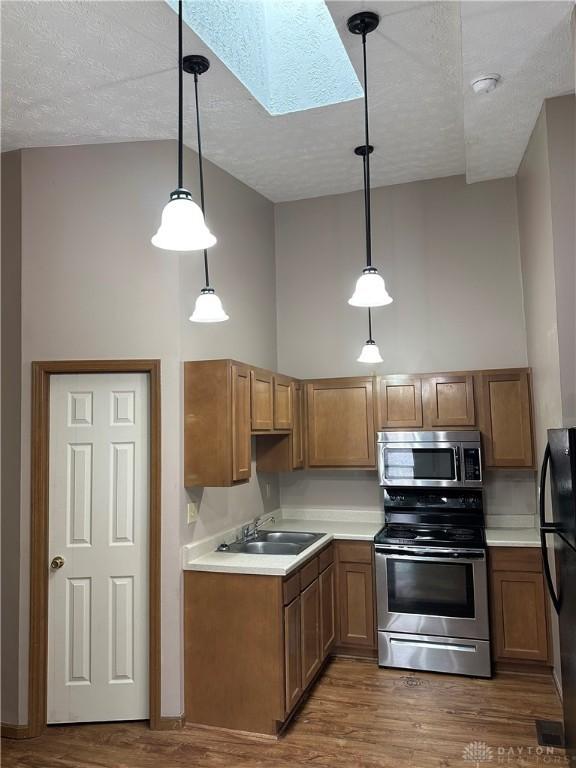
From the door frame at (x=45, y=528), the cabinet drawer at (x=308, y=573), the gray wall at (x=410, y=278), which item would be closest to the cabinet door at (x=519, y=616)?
the cabinet drawer at (x=308, y=573)

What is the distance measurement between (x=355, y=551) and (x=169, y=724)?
1.62 meters

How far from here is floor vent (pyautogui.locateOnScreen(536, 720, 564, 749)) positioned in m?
3.00

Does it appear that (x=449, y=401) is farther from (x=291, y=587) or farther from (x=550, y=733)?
(x=550, y=733)

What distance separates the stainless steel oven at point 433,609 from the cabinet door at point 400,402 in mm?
896

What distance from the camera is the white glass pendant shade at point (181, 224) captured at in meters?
1.99

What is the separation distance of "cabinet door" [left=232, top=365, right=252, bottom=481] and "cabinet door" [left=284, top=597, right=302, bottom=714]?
81cm

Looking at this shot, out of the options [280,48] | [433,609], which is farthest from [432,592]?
[280,48]

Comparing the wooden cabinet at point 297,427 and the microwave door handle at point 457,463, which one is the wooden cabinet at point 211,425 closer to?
the wooden cabinet at point 297,427

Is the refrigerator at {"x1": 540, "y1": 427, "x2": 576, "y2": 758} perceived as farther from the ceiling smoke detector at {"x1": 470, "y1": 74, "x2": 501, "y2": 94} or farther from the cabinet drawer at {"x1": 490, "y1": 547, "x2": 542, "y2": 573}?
the ceiling smoke detector at {"x1": 470, "y1": 74, "x2": 501, "y2": 94}

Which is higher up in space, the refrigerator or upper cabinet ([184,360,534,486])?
upper cabinet ([184,360,534,486])

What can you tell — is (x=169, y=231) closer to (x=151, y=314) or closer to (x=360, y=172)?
(x=151, y=314)

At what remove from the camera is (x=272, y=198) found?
4895mm

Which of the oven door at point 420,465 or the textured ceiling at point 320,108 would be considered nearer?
→ the textured ceiling at point 320,108

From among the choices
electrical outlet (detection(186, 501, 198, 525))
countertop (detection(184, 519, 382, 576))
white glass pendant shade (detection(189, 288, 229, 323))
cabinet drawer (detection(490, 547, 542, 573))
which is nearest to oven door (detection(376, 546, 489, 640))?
cabinet drawer (detection(490, 547, 542, 573))
